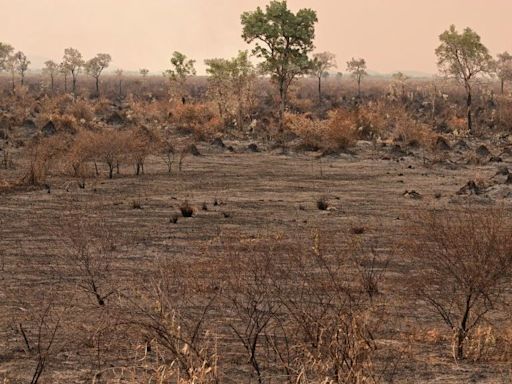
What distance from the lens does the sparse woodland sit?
Result: 6711 millimetres

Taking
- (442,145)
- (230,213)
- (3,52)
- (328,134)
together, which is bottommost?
(230,213)

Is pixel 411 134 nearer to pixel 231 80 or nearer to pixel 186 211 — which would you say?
pixel 231 80

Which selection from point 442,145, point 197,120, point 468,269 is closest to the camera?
point 468,269

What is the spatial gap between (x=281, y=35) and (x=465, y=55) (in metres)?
13.2

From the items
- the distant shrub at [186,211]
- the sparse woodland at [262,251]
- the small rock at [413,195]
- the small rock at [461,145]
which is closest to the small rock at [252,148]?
the sparse woodland at [262,251]

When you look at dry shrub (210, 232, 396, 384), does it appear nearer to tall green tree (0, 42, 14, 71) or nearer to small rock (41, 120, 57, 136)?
small rock (41, 120, 57, 136)

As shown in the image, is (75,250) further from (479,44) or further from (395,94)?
(395,94)

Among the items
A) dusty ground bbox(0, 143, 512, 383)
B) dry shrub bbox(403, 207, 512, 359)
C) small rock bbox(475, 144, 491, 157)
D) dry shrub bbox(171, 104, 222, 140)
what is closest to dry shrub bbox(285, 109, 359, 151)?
dusty ground bbox(0, 143, 512, 383)

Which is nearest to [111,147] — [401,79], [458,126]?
[458,126]

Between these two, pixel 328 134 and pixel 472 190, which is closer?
pixel 472 190

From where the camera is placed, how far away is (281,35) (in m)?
44.3

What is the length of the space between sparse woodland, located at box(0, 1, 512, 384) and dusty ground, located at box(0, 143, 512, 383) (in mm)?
59

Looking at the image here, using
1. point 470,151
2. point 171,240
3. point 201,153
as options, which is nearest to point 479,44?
point 470,151

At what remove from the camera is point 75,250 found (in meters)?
12.6
